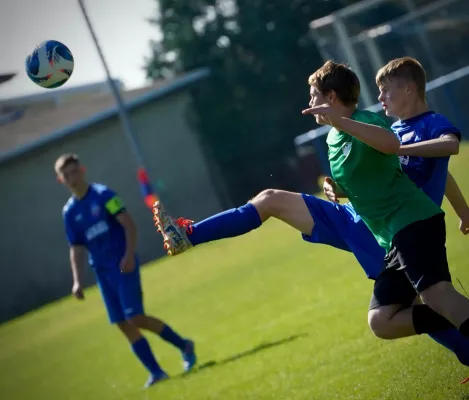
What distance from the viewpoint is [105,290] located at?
9.30 m

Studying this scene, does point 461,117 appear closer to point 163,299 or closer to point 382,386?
point 163,299

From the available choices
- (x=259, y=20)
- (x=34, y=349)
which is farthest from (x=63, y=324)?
(x=259, y=20)

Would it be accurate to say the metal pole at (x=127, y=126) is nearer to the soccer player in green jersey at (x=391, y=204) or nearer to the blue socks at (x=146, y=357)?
the blue socks at (x=146, y=357)

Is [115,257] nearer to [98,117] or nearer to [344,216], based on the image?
[344,216]

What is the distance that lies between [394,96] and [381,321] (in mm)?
1212

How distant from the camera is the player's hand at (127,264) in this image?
9055 mm

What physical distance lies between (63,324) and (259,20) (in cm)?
2262

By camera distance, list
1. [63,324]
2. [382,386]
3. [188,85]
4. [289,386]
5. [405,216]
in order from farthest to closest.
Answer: [188,85]
[63,324]
[289,386]
[382,386]
[405,216]

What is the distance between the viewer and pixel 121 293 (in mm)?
9094

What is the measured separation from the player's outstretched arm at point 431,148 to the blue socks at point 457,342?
3.34ft

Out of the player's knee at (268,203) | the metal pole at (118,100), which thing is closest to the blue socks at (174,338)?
the player's knee at (268,203)

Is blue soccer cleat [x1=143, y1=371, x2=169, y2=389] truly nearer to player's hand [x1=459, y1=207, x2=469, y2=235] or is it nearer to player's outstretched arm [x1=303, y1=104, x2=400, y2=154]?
player's hand [x1=459, y1=207, x2=469, y2=235]

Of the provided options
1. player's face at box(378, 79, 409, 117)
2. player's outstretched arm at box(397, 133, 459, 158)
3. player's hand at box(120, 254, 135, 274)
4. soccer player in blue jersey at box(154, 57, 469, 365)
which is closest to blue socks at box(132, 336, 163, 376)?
player's hand at box(120, 254, 135, 274)

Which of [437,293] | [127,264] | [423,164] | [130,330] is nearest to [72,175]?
[127,264]
